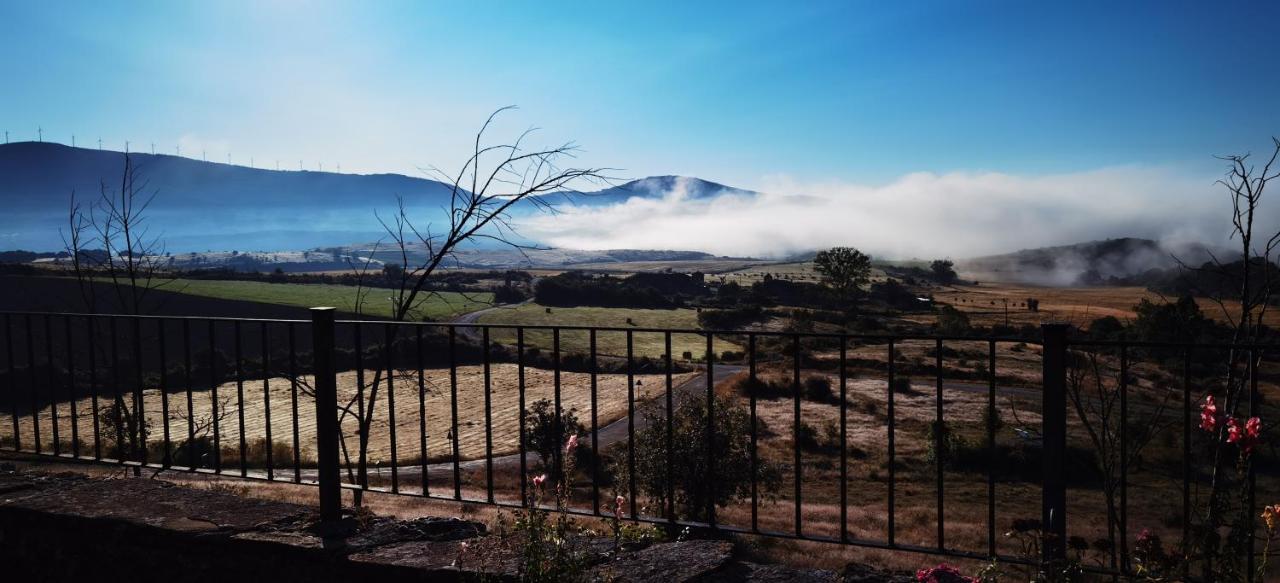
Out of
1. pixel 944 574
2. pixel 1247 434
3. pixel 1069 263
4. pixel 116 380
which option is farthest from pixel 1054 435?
pixel 1069 263

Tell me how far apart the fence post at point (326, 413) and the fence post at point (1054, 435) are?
308 cm

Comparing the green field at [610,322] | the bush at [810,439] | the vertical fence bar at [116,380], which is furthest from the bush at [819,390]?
the vertical fence bar at [116,380]

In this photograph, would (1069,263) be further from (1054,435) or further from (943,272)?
(1054,435)

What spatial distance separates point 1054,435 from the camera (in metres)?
2.88

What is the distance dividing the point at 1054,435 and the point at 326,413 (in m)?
3.23

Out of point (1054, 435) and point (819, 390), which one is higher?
point (1054, 435)

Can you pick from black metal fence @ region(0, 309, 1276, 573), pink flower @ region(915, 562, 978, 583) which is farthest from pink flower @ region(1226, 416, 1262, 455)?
pink flower @ region(915, 562, 978, 583)

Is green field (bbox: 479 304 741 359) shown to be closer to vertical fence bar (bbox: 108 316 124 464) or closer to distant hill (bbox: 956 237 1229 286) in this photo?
vertical fence bar (bbox: 108 316 124 464)

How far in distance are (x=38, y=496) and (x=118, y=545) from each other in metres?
0.81

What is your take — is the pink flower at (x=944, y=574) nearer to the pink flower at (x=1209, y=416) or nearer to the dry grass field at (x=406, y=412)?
the pink flower at (x=1209, y=416)

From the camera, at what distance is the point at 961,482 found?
28203mm

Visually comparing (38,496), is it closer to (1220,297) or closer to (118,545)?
(118,545)

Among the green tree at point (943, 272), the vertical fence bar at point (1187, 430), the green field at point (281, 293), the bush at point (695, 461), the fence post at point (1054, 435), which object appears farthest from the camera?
the green tree at point (943, 272)

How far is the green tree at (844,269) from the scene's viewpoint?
220ft
